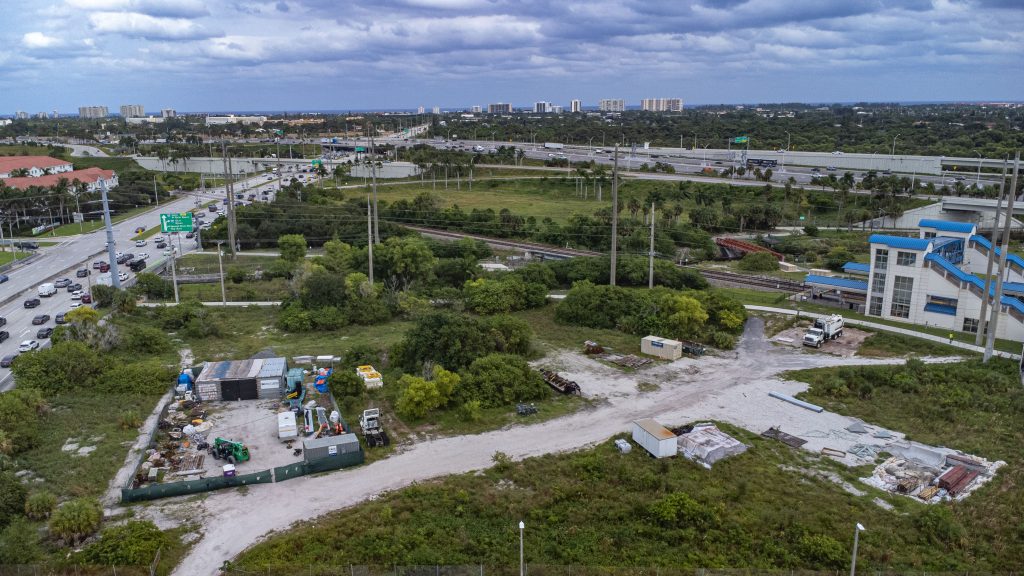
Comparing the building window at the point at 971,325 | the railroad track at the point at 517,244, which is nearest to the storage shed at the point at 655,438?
the building window at the point at 971,325

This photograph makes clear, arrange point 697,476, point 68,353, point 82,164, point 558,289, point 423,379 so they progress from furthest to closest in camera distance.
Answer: point 82,164 < point 558,289 < point 68,353 < point 423,379 < point 697,476

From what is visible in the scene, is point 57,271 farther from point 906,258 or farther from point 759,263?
point 906,258

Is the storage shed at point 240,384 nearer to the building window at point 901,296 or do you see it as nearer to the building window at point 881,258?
the building window at point 881,258

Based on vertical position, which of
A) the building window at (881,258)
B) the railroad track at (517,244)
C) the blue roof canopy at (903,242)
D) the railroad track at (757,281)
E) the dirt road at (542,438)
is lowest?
the dirt road at (542,438)

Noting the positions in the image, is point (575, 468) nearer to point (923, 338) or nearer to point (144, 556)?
point (144, 556)

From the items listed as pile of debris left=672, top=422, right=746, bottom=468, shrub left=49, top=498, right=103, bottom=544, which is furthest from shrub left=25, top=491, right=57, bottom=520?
pile of debris left=672, top=422, right=746, bottom=468

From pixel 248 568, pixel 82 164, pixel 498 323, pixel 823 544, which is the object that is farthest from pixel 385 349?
pixel 82 164

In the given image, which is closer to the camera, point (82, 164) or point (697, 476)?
point (697, 476)
